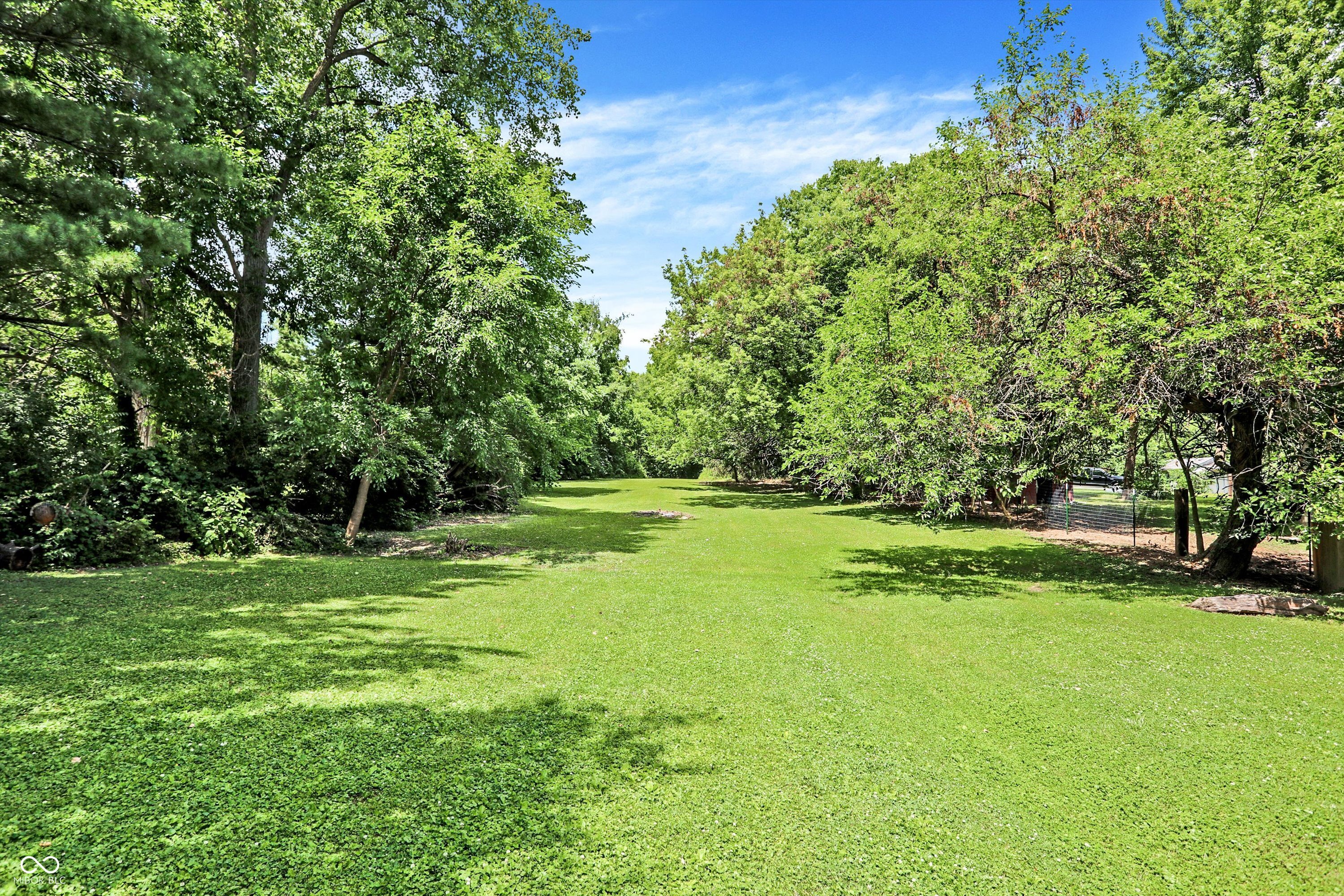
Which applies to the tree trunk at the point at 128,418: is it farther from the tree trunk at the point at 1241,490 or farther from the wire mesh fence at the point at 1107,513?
the wire mesh fence at the point at 1107,513

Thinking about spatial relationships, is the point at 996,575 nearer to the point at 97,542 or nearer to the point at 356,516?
the point at 356,516

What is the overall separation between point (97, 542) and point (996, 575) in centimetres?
1590

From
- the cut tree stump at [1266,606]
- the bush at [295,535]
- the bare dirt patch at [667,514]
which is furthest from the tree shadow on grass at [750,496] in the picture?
the cut tree stump at [1266,606]

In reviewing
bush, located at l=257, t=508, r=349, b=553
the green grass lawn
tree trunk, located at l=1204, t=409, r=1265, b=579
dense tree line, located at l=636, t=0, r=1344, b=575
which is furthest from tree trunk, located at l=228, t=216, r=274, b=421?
tree trunk, located at l=1204, t=409, r=1265, b=579

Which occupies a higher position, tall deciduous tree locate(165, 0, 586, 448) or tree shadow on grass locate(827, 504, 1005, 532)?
tall deciduous tree locate(165, 0, 586, 448)

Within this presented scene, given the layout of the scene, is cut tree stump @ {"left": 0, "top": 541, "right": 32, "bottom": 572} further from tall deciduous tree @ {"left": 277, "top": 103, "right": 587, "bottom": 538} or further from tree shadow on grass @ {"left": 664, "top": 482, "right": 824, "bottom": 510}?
tree shadow on grass @ {"left": 664, "top": 482, "right": 824, "bottom": 510}

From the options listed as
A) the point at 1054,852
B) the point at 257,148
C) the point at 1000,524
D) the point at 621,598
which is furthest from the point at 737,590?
the point at 1000,524

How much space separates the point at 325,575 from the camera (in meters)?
9.94

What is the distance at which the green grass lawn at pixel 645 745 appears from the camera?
327 cm

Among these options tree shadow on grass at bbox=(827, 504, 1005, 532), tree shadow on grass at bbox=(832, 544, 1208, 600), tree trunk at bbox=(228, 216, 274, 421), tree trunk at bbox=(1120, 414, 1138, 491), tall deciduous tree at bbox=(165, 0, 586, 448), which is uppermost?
tall deciduous tree at bbox=(165, 0, 586, 448)

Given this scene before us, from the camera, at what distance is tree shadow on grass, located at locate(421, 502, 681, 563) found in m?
14.1

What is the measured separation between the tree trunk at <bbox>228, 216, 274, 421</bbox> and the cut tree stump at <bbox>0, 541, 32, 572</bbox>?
202 inches

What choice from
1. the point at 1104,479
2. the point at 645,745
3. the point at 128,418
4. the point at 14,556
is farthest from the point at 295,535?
the point at 1104,479

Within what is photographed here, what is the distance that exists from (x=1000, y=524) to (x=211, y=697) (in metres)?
22.6
